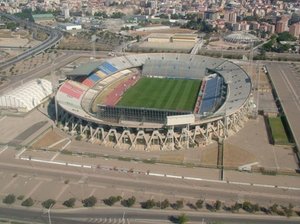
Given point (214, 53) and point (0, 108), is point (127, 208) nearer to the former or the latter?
point (0, 108)

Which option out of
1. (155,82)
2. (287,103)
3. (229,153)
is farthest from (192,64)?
(229,153)

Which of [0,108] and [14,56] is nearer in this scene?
[0,108]

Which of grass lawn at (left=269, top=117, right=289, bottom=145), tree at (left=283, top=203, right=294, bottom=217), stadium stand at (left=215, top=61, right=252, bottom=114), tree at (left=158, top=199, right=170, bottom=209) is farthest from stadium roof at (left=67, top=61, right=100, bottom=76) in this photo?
tree at (left=283, top=203, right=294, bottom=217)

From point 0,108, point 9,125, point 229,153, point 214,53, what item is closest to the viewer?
point 229,153

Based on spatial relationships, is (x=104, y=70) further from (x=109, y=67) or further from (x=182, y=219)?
(x=182, y=219)

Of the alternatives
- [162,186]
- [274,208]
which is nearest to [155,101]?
[162,186]

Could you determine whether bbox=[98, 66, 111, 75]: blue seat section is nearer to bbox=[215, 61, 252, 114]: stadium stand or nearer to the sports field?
the sports field

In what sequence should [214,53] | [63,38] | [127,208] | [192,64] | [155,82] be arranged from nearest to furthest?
[127,208] < [155,82] < [192,64] < [214,53] < [63,38]
